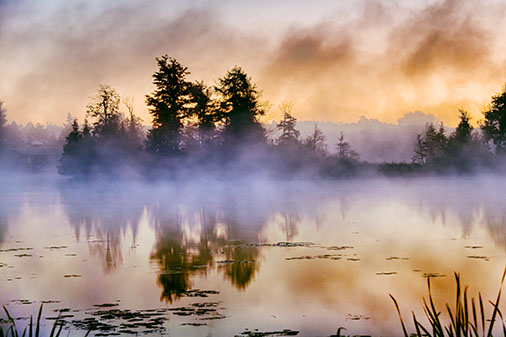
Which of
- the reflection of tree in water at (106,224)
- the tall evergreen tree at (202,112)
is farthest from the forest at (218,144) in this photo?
the reflection of tree in water at (106,224)

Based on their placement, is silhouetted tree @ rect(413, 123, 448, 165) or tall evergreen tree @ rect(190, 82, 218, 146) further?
silhouetted tree @ rect(413, 123, 448, 165)

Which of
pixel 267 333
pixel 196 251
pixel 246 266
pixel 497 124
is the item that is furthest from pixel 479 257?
pixel 497 124

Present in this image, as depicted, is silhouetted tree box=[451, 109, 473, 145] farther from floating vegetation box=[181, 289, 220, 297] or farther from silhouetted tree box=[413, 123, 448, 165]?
floating vegetation box=[181, 289, 220, 297]

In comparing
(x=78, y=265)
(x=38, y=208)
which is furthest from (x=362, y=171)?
(x=78, y=265)

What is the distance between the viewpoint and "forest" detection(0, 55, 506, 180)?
6762 cm

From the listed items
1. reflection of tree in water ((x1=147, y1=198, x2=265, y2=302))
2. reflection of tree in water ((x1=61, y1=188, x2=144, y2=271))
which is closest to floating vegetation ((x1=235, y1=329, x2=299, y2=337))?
reflection of tree in water ((x1=147, y1=198, x2=265, y2=302))

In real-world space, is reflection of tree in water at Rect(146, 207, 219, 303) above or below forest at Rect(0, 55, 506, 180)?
below

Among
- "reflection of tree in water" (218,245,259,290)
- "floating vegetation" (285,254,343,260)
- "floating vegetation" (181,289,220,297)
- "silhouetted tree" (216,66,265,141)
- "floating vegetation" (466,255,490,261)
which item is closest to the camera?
"floating vegetation" (181,289,220,297)

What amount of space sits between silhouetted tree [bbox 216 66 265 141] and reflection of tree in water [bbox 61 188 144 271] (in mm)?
22438

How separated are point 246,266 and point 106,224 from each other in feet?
46.6

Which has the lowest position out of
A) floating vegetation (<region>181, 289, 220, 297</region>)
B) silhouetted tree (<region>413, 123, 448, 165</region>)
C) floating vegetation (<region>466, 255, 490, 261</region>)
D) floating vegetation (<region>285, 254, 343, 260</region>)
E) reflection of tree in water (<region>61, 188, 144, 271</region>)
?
floating vegetation (<region>181, 289, 220, 297</region>)

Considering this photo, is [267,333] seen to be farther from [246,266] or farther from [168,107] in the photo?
[168,107]

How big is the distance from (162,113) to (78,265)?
49140 mm

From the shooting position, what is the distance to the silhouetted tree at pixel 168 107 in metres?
67.4
